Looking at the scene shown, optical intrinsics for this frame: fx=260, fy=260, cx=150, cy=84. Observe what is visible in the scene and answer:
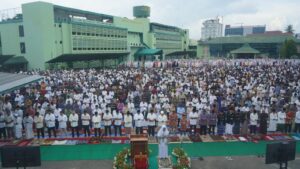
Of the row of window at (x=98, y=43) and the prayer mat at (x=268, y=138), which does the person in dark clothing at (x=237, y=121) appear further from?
the row of window at (x=98, y=43)

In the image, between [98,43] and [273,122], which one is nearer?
[273,122]

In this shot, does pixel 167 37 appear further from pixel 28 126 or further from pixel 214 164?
pixel 214 164

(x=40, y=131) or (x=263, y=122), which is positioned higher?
(x=263, y=122)

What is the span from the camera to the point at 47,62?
35.9m

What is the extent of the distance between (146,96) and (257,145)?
7.11 metres

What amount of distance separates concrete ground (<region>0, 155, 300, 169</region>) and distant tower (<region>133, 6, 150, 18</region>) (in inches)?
2363

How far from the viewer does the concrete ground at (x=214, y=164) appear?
915 centimetres

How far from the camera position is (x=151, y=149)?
35.2 ft

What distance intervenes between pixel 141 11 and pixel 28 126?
190 feet

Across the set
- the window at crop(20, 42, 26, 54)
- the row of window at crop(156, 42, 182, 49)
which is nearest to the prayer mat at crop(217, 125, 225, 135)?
the window at crop(20, 42, 26, 54)

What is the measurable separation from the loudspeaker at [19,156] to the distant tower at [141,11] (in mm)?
62351

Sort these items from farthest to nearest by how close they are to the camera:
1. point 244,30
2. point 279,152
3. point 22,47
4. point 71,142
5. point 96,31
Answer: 1. point 244,30
2. point 96,31
3. point 22,47
4. point 71,142
5. point 279,152

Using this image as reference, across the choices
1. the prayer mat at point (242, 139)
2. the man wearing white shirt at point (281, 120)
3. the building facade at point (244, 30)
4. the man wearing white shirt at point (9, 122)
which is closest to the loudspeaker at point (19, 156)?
the man wearing white shirt at point (9, 122)

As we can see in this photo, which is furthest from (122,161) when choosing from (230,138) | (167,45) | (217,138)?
(167,45)
